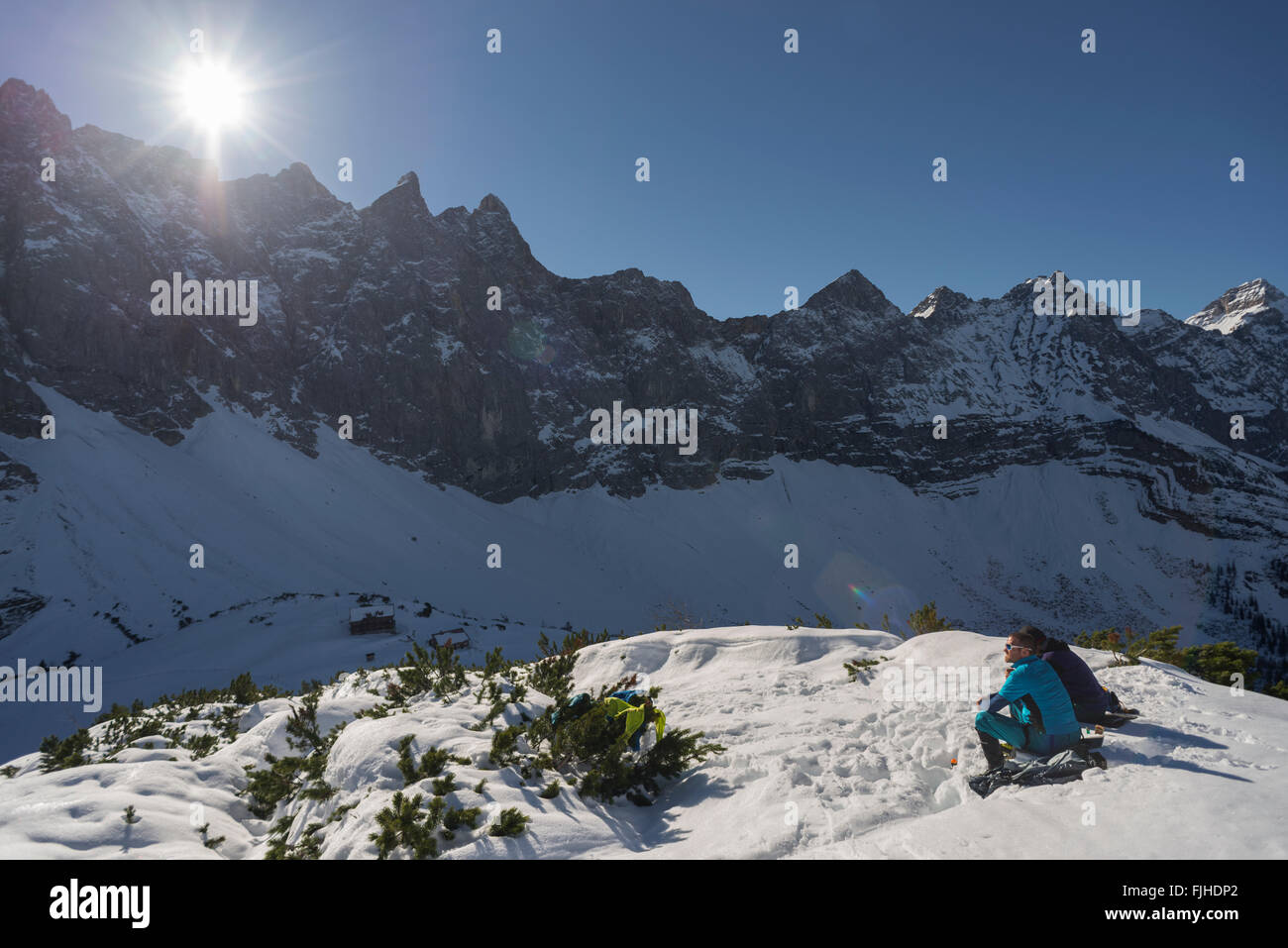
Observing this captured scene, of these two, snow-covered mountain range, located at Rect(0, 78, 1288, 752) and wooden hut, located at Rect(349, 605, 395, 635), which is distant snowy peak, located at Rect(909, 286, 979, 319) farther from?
wooden hut, located at Rect(349, 605, 395, 635)

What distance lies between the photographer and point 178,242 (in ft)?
278

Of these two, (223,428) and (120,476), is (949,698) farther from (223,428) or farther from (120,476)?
(223,428)

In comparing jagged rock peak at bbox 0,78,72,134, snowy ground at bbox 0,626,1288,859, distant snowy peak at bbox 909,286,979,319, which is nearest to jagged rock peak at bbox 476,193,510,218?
jagged rock peak at bbox 0,78,72,134

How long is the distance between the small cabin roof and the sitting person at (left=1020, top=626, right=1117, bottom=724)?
107 ft

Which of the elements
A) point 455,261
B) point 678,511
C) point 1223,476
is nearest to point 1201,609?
point 1223,476

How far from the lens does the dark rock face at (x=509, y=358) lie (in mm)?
73688

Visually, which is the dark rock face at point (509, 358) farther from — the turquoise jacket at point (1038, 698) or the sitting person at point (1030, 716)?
the turquoise jacket at point (1038, 698)

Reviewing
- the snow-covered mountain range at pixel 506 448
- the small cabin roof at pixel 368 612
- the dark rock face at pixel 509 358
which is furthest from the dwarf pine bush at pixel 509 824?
the dark rock face at pixel 509 358

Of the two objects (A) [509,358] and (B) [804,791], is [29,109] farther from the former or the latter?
(B) [804,791]

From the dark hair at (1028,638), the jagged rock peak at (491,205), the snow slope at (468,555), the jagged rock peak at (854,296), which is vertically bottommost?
the snow slope at (468,555)

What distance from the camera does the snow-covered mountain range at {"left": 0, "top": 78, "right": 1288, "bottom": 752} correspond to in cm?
5128

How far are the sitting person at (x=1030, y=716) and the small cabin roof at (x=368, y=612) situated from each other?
32307 millimetres

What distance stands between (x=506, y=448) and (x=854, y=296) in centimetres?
9337

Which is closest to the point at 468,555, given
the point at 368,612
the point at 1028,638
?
the point at 368,612
